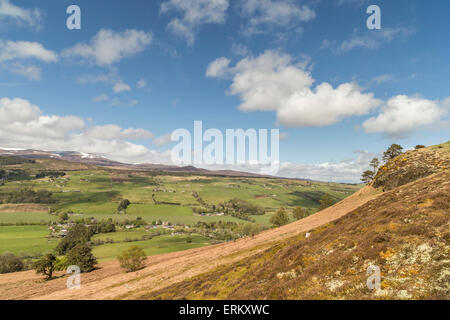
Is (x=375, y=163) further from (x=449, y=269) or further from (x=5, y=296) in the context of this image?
(x=5, y=296)

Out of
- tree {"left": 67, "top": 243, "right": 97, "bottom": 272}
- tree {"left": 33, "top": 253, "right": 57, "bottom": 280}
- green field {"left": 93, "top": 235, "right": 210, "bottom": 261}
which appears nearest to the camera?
tree {"left": 33, "top": 253, "right": 57, "bottom": 280}

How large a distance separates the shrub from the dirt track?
8.35 metres

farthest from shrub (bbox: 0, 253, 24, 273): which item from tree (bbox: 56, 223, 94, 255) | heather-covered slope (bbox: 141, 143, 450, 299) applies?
heather-covered slope (bbox: 141, 143, 450, 299)

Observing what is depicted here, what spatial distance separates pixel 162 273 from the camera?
45.1 meters

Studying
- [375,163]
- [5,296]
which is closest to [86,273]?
[5,296]

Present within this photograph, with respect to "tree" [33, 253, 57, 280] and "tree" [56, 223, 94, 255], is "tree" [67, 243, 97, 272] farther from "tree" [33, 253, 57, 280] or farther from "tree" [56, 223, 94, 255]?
"tree" [56, 223, 94, 255]

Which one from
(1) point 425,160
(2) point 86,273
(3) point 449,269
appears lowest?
(2) point 86,273

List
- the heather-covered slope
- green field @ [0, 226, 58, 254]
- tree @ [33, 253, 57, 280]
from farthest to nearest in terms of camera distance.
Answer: green field @ [0, 226, 58, 254], tree @ [33, 253, 57, 280], the heather-covered slope

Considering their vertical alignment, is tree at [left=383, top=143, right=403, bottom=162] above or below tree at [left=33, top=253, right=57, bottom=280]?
above

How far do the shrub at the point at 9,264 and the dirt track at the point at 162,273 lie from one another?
27.4 feet

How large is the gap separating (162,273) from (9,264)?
9216 centimetres

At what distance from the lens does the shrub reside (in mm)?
86938
